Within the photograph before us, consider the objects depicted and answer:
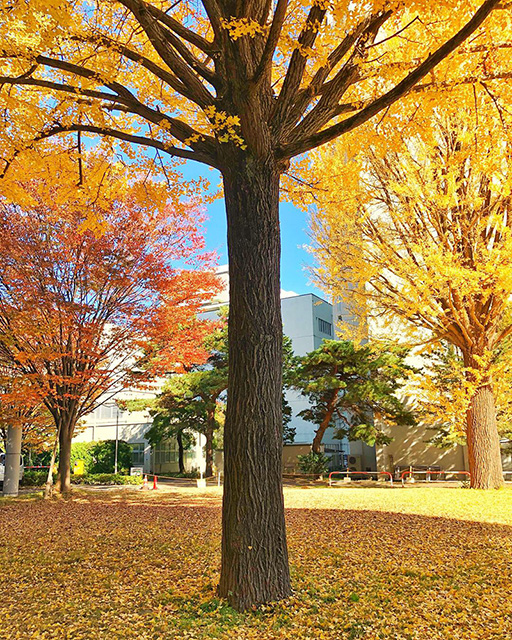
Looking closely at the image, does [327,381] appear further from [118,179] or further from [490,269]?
[118,179]

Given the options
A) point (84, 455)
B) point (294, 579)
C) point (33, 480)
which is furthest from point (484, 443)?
point (84, 455)

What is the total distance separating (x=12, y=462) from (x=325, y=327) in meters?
23.6

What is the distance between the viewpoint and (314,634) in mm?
3424

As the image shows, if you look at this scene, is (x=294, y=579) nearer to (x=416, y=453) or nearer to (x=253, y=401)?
(x=253, y=401)

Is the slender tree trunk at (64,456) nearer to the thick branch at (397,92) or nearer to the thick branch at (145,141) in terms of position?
the thick branch at (145,141)

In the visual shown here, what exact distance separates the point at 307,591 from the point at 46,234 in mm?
9933

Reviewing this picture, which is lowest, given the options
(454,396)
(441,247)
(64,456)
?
(64,456)

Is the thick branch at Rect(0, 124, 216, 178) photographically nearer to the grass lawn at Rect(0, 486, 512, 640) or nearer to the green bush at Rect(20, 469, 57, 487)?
the grass lawn at Rect(0, 486, 512, 640)

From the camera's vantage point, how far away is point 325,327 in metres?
35.2

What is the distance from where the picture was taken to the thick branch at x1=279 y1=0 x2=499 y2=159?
3.93 m

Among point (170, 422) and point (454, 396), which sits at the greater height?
point (454, 396)

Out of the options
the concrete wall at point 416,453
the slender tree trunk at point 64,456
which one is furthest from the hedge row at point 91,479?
the concrete wall at point 416,453

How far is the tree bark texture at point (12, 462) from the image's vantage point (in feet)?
49.4

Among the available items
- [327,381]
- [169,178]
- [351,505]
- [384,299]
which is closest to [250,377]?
[169,178]
